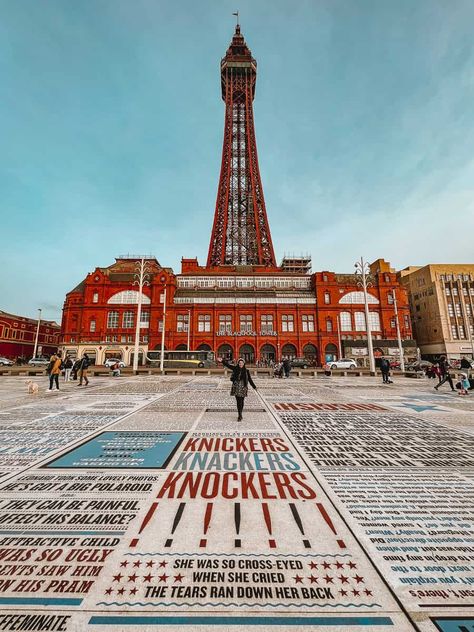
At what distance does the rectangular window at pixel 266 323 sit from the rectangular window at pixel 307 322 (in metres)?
5.23

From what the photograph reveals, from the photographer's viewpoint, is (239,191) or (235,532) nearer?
(235,532)

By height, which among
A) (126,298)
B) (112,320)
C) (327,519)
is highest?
Answer: (126,298)

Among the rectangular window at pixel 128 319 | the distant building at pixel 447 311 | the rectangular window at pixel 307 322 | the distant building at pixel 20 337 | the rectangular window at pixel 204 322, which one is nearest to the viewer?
the rectangular window at pixel 128 319

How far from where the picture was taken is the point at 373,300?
4984 centimetres

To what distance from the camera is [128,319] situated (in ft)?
157

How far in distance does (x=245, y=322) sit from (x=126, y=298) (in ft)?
65.2

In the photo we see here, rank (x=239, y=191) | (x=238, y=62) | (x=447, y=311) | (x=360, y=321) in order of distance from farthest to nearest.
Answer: (x=238, y=62) < (x=239, y=191) < (x=447, y=311) < (x=360, y=321)

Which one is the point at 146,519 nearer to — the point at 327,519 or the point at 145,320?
the point at 327,519

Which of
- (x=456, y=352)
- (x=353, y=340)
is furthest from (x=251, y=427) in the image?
(x=456, y=352)

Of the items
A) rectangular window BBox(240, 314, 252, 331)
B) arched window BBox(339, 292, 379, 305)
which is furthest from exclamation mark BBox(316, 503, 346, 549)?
arched window BBox(339, 292, 379, 305)

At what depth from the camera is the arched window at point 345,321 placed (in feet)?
158

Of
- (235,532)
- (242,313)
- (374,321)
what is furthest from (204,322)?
(235,532)

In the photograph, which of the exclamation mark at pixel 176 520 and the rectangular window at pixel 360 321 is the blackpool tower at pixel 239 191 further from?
the exclamation mark at pixel 176 520

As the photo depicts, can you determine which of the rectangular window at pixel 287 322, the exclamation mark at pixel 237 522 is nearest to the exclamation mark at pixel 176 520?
the exclamation mark at pixel 237 522
